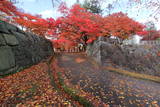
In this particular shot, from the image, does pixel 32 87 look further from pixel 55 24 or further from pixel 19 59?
pixel 55 24

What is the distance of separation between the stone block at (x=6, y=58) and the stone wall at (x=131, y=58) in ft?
15.9

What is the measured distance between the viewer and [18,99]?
196 cm

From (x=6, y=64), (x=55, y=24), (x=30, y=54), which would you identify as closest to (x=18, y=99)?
(x=6, y=64)

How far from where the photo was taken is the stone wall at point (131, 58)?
6035 millimetres

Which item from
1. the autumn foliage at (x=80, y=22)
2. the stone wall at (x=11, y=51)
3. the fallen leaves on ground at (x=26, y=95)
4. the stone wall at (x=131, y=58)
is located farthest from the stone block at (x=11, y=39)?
the stone wall at (x=131, y=58)

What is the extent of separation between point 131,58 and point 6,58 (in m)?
7.08

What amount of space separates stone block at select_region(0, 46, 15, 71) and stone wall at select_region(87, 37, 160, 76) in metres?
4.84

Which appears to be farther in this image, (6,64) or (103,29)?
(103,29)

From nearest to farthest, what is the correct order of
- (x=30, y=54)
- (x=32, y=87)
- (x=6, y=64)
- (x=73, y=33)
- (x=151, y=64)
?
(x=32, y=87) → (x=6, y=64) → (x=30, y=54) → (x=151, y=64) → (x=73, y=33)

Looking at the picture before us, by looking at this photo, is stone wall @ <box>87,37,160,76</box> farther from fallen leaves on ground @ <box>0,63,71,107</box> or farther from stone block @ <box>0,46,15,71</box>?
stone block @ <box>0,46,15,71</box>

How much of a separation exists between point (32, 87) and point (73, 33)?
680 centimetres

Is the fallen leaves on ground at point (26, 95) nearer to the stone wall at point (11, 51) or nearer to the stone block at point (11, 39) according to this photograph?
the stone wall at point (11, 51)

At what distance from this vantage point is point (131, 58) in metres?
6.46

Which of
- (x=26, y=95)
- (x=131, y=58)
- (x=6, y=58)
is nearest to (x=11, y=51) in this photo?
(x=6, y=58)
